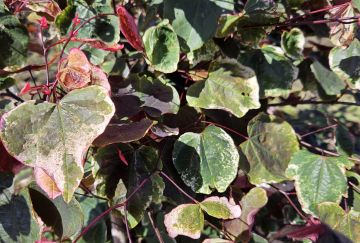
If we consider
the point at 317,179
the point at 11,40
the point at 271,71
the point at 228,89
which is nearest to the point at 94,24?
the point at 11,40

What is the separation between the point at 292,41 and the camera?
109 centimetres

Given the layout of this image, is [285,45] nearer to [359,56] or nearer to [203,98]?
[359,56]

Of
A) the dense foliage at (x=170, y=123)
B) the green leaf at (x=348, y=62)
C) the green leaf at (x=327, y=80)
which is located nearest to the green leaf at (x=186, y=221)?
the dense foliage at (x=170, y=123)

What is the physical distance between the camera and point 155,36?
0.86 meters

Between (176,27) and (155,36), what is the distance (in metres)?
0.05

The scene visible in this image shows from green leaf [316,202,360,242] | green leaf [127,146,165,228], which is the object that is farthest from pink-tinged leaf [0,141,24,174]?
green leaf [316,202,360,242]

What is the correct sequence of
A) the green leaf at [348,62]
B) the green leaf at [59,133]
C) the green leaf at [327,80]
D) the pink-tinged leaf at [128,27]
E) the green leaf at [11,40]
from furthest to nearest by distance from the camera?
the green leaf at [327,80] < the green leaf at [348,62] < the green leaf at [11,40] < the pink-tinged leaf at [128,27] < the green leaf at [59,133]

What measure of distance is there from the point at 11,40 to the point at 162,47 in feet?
1.01

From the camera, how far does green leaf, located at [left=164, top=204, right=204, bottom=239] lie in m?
0.81

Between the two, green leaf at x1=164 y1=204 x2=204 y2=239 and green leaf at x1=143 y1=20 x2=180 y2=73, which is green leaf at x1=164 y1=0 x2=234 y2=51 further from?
green leaf at x1=164 y1=204 x2=204 y2=239

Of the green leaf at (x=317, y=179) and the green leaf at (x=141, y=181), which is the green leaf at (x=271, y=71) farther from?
the green leaf at (x=141, y=181)

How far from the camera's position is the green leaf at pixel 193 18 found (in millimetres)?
866

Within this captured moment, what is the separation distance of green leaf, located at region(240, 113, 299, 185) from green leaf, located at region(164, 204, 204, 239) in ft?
0.57

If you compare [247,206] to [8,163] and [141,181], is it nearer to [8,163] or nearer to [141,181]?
[141,181]
